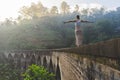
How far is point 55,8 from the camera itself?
16862 centimetres

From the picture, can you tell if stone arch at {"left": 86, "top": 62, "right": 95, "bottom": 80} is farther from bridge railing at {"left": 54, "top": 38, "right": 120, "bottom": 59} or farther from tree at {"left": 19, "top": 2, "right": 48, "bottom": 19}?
tree at {"left": 19, "top": 2, "right": 48, "bottom": 19}

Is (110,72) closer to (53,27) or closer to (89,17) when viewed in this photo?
(53,27)

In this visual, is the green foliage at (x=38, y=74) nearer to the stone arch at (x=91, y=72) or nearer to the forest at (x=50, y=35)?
the stone arch at (x=91, y=72)

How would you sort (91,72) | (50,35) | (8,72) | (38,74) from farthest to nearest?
(50,35) < (8,72) < (38,74) < (91,72)

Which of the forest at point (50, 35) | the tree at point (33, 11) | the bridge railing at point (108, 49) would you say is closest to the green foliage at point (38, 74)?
the bridge railing at point (108, 49)

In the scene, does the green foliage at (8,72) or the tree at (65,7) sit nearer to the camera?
the green foliage at (8,72)

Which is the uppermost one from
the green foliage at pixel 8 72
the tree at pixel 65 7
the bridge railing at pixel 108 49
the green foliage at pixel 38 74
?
the tree at pixel 65 7

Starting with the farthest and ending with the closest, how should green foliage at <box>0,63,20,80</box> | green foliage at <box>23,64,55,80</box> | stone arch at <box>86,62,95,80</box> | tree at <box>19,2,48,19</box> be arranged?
tree at <box>19,2,48,19</box> < green foliage at <box>0,63,20,80</box> < green foliage at <box>23,64,55,80</box> < stone arch at <box>86,62,95,80</box>

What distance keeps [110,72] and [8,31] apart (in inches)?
4266

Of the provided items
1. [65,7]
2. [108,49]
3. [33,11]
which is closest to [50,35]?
[33,11]

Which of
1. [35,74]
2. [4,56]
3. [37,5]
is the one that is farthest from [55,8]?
[35,74]

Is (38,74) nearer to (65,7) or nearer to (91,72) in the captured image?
(91,72)

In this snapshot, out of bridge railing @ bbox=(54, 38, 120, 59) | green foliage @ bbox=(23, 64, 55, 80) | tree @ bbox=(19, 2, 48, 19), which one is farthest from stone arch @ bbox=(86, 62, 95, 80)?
tree @ bbox=(19, 2, 48, 19)

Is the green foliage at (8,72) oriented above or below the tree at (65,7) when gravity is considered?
below
